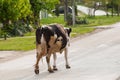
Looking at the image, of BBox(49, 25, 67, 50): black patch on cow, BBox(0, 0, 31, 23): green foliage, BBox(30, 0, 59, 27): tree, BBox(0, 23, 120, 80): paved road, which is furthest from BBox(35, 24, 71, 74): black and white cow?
A: BBox(30, 0, 59, 27): tree

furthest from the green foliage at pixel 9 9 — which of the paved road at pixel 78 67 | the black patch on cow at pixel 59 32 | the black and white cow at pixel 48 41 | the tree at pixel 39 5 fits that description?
the black and white cow at pixel 48 41

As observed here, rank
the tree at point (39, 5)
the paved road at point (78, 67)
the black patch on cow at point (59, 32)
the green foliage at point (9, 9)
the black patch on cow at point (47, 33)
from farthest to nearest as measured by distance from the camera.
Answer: the tree at point (39, 5) < the green foliage at point (9, 9) < the black patch on cow at point (59, 32) < the black patch on cow at point (47, 33) < the paved road at point (78, 67)

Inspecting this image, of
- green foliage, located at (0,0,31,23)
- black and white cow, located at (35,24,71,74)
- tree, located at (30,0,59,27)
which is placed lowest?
tree, located at (30,0,59,27)

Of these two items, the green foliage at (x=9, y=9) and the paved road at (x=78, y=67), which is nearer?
the paved road at (x=78, y=67)

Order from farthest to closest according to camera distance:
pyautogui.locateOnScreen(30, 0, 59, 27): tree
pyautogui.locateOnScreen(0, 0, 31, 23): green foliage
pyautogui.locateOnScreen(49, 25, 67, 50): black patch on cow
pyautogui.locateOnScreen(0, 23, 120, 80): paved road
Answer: pyautogui.locateOnScreen(30, 0, 59, 27): tree, pyautogui.locateOnScreen(0, 0, 31, 23): green foliage, pyautogui.locateOnScreen(49, 25, 67, 50): black patch on cow, pyautogui.locateOnScreen(0, 23, 120, 80): paved road

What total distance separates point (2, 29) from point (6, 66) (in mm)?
18735

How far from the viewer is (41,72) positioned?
1805 cm

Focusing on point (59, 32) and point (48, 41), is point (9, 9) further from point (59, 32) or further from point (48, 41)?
point (48, 41)

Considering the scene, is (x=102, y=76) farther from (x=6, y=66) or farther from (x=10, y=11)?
(x=10, y=11)

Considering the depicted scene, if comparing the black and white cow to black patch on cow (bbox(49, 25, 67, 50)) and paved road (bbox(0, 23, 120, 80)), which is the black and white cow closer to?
black patch on cow (bbox(49, 25, 67, 50))

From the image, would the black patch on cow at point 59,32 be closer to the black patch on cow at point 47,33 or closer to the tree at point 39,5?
the black patch on cow at point 47,33

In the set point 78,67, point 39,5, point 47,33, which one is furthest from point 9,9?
point 47,33

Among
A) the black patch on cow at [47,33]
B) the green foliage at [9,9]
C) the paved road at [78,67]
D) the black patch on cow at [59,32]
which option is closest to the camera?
the paved road at [78,67]

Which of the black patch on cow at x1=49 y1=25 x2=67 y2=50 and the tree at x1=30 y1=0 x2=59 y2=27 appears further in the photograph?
the tree at x1=30 y1=0 x2=59 y2=27
